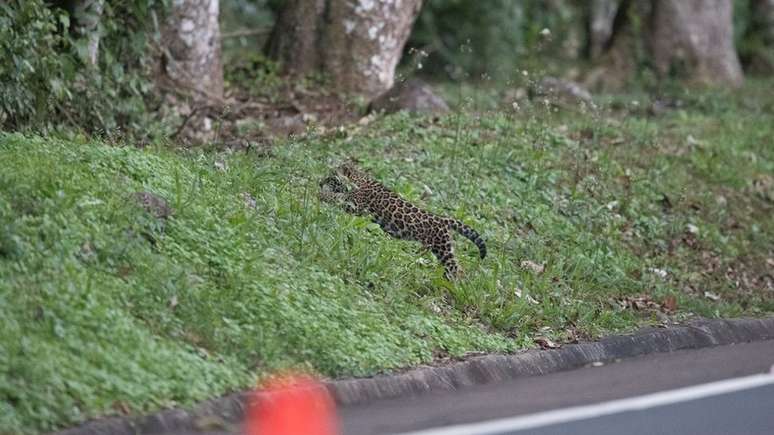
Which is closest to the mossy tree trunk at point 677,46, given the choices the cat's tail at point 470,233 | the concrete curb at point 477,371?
the concrete curb at point 477,371

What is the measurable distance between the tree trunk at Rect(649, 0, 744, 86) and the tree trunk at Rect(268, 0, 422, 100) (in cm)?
754

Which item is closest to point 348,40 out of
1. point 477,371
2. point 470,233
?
point 470,233

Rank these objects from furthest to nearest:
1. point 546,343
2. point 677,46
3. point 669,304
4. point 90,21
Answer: point 677,46, point 90,21, point 669,304, point 546,343

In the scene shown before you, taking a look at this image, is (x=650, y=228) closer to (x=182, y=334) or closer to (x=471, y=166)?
(x=471, y=166)

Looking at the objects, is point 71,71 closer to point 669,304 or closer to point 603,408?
point 669,304

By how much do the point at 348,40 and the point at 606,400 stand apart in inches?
343

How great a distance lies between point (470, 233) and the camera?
11.6 m

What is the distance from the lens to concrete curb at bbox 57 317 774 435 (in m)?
7.66

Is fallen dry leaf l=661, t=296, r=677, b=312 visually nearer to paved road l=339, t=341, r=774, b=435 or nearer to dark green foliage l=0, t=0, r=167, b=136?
paved road l=339, t=341, r=774, b=435

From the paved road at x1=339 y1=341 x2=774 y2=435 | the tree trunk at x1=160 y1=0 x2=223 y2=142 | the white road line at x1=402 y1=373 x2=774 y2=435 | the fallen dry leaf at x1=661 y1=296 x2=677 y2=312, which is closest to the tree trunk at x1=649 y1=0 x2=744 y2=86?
the tree trunk at x1=160 y1=0 x2=223 y2=142

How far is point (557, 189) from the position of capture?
47.2ft

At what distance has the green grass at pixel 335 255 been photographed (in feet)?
27.0

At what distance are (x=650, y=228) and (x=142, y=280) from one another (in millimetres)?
6818

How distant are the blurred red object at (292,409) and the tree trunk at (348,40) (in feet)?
27.2
